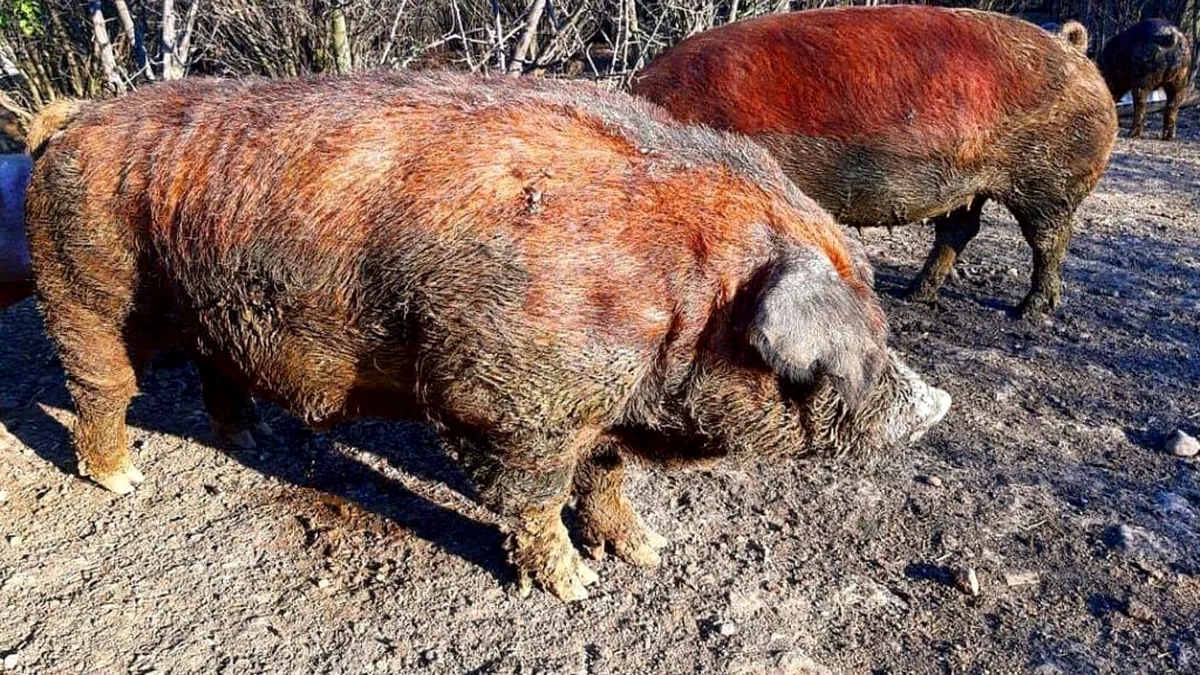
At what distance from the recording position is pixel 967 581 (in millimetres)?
3412

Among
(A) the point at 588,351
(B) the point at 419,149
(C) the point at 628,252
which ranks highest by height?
(B) the point at 419,149

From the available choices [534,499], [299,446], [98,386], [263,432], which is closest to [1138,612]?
[534,499]

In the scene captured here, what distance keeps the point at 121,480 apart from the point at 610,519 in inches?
82.5

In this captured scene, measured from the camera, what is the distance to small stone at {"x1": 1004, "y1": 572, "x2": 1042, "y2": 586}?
3453 mm

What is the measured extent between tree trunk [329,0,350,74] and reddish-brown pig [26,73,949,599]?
2.60 metres

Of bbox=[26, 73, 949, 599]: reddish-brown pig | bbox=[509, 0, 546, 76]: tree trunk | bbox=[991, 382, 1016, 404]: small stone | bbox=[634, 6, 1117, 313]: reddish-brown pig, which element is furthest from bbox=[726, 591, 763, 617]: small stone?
bbox=[509, 0, 546, 76]: tree trunk

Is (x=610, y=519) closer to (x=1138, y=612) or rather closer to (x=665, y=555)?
(x=665, y=555)

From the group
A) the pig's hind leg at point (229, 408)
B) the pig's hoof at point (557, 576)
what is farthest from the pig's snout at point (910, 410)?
the pig's hind leg at point (229, 408)

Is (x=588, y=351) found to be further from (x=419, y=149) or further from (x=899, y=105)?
(x=899, y=105)

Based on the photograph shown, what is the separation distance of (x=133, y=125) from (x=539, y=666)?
2.32 meters

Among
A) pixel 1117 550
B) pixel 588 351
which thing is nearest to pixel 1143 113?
pixel 1117 550

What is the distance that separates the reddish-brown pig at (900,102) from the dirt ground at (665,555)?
1165mm

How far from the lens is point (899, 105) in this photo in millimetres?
4812

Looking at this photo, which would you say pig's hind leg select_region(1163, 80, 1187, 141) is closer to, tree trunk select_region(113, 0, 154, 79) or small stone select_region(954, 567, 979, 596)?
small stone select_region(954, 567, 979, 596)
